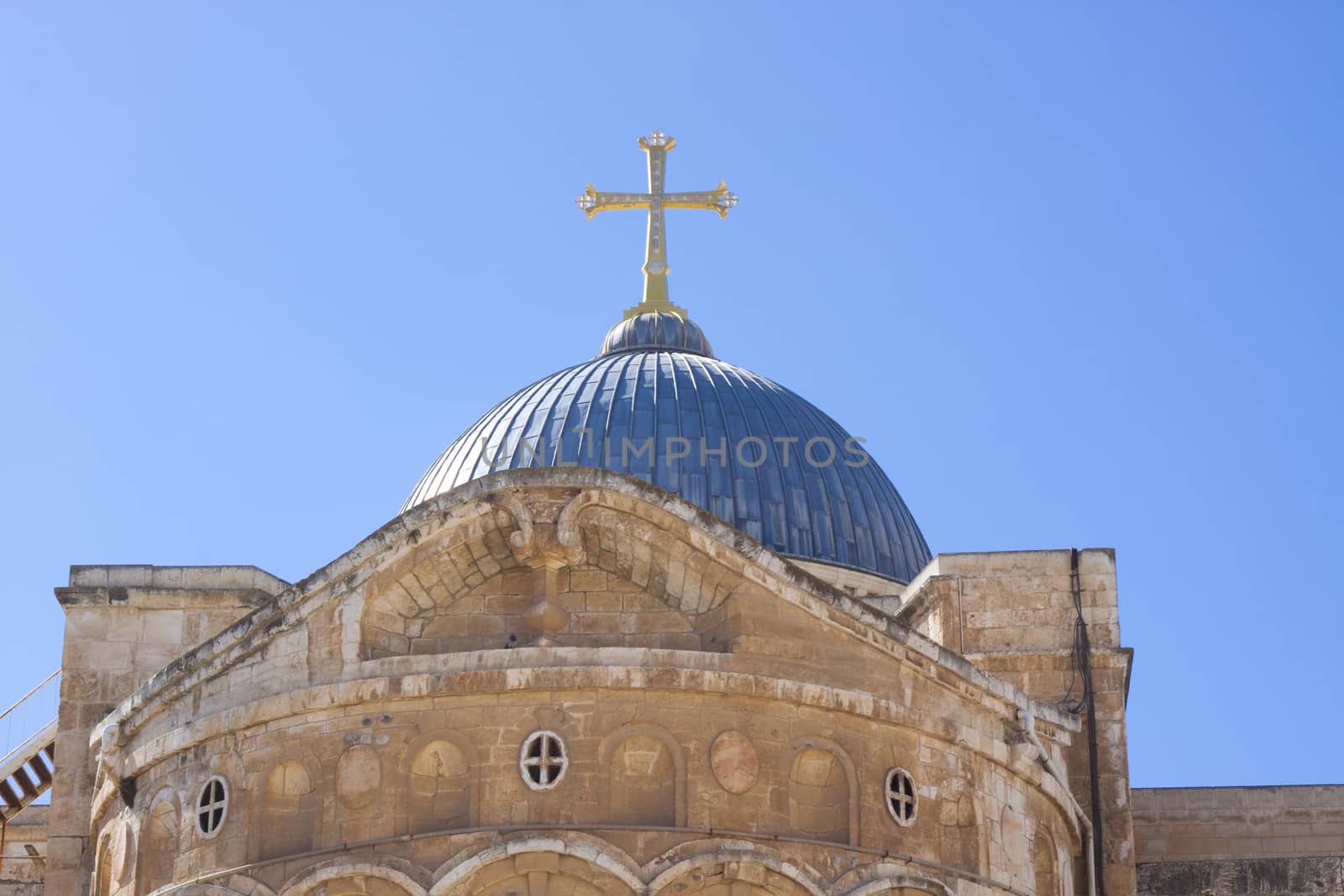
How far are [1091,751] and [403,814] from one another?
965 cm

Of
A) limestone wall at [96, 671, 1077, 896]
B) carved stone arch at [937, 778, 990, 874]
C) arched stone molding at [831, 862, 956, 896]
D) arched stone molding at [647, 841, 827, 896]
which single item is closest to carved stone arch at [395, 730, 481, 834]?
limestone wall at [96, 671, 1077, 896]

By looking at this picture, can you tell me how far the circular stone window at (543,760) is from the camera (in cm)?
3347

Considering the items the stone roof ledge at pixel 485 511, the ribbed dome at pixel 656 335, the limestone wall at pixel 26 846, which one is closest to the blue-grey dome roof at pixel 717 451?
the ribbed dome at pixel 656 335

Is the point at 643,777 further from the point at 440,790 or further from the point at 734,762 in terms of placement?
the point at 440,790

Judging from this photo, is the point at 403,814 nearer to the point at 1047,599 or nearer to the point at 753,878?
the point at 753,878

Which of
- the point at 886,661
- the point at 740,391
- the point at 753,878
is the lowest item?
the point at 753,878

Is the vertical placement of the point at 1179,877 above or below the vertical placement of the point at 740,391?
below

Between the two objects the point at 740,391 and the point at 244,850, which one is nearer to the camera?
the point at 244,850

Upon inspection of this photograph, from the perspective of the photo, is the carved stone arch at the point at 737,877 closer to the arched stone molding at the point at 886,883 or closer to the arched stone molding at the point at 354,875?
the arched stone molding at the point at 886,883

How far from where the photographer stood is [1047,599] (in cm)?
3947

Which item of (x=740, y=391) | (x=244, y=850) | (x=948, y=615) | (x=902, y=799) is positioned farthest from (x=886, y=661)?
(x=740, y=391)

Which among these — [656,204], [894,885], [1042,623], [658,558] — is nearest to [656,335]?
[656,204]

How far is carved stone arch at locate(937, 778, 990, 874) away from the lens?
1356 inches

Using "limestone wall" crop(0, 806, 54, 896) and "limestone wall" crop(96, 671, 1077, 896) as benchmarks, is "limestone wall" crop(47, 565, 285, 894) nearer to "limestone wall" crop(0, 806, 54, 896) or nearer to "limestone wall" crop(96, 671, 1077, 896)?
"limestone wall" crop(0, 806, 54, 896)
